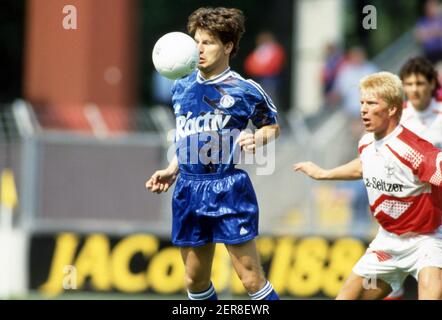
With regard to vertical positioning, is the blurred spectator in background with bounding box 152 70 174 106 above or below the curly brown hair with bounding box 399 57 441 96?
below

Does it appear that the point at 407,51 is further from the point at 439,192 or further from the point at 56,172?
the point at 439,192

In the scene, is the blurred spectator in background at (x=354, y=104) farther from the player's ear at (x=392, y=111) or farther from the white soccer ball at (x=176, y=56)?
the white soccer ball at (x=176, y=56)

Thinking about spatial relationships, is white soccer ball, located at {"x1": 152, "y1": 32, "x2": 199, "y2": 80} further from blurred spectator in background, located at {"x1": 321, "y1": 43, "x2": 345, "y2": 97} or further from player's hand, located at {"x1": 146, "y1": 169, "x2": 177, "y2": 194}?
blurred spectator in background, located at {"x1": 321, "y1": 43, "x2": 345, "y2": 97}

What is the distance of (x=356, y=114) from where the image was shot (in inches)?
Answer: 611

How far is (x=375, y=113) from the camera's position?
7.90 metres

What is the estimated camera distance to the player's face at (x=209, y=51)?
788 cm

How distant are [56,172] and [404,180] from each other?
654 cm

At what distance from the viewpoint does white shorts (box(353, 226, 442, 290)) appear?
25.8 ft

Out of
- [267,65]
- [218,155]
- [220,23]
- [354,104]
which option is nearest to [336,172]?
[218,155]

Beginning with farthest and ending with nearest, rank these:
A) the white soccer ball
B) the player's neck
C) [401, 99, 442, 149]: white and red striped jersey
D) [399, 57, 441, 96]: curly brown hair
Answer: [401, 99, 442, 149]: white and red striped jersey
[399, 57, 441, 96]: curly brown hair
the player's neck
the white soccer ball

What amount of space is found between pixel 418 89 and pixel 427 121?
35 cm

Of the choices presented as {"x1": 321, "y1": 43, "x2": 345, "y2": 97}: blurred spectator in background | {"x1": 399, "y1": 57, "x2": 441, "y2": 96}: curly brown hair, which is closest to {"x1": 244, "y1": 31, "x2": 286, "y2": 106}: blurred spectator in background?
{"x1": 321, "y1": 43, "x2": 345, "y2": 97}: blurred spectator in background

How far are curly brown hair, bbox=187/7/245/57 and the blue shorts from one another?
94 cm
